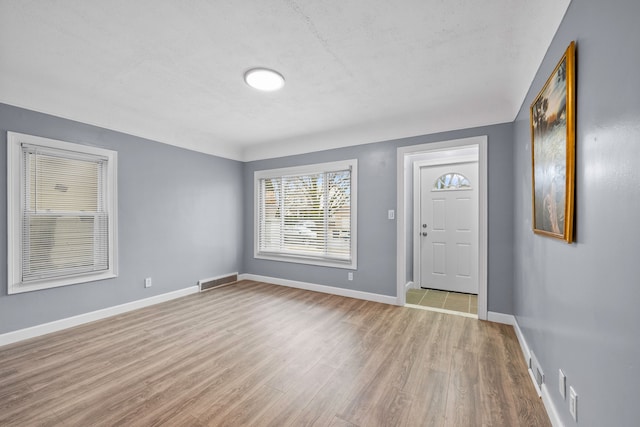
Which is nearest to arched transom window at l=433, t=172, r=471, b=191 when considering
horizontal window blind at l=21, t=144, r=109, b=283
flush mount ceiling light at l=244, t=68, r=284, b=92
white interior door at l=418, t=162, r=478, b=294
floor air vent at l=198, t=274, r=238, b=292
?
white interior door at l=418, t=162, r=478, b=294

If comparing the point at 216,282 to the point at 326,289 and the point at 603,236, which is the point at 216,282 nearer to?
the point at 326,289

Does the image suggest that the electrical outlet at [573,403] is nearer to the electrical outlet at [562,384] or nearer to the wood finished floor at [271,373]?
the electrical outlet at [562,384]

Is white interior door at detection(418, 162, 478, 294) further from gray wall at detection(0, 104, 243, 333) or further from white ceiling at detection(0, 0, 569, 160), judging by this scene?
gray wall at detection(0, 104, 243, 333)

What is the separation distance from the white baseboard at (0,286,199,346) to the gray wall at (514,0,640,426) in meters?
4.28

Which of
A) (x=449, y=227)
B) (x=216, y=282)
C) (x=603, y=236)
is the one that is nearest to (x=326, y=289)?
(x=216, y=282)

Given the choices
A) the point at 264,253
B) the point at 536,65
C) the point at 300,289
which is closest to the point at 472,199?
the point at 536,65

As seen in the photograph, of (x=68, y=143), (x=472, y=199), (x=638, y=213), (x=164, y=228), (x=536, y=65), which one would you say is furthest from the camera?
(x=472, y=199)

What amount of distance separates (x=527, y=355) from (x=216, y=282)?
13.8 feet

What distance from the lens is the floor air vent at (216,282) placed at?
432 cm

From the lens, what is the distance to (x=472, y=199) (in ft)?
14.0

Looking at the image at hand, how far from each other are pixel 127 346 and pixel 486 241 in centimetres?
398

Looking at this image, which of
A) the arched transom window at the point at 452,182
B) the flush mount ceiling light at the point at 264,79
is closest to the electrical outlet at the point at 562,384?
the flush mount ceiling light at the point at 264,79

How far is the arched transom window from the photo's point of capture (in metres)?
4.33

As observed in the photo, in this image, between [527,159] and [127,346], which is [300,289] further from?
[527,159]
